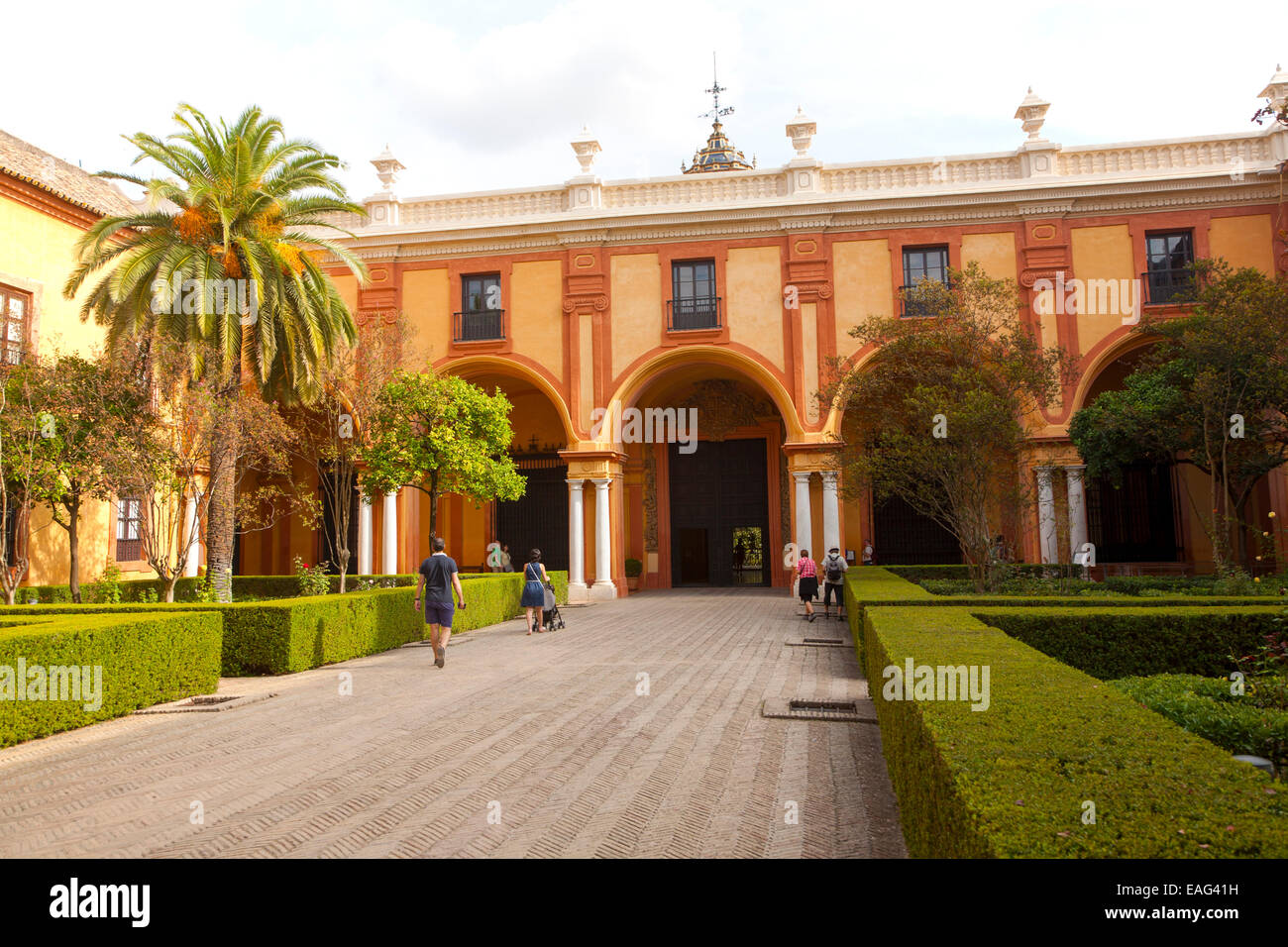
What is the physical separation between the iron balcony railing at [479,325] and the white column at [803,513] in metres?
9.00

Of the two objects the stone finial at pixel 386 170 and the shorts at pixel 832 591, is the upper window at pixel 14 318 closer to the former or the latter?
the stone finial at pixel 386 170

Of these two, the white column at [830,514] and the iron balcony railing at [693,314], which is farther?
the iron balcony railing at [693,314]

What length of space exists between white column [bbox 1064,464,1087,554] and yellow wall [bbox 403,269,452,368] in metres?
16.4

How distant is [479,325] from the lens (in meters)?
23.1

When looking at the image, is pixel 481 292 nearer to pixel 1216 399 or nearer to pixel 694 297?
pixel 694 297

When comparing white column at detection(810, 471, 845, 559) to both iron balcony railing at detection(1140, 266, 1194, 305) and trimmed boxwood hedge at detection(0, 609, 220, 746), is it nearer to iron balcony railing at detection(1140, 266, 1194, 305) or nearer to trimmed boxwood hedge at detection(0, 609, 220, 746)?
iron balcony railing at detection(1140, 266, 1194, 305)

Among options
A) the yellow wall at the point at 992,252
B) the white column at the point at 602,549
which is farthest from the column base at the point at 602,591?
the yellow wall at the point at 992,252

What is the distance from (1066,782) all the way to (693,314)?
801 inches

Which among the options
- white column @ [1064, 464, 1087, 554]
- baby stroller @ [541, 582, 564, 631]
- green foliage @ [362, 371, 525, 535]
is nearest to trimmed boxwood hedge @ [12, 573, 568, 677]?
baby stroller @ [541, 582, 564, 631]

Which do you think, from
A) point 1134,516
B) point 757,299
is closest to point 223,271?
point 757,299

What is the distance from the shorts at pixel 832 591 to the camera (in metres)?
15.4

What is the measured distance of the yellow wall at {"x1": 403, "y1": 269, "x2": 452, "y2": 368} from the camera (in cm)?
2311

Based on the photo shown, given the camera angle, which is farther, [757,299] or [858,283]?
[757,299]
